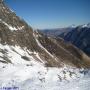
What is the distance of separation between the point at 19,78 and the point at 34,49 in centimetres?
7861

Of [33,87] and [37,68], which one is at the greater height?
[37,68]

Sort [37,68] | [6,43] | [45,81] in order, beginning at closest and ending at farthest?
[45,81] → [37,68] → [6,43]

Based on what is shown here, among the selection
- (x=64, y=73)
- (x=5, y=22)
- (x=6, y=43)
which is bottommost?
(x=64, y=73)

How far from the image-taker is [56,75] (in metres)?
21.4

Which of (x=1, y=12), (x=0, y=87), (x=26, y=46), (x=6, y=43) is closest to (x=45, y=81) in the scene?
(x=0, y=87)

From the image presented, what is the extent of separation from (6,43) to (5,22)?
18.0 metres

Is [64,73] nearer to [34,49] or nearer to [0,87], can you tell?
[0,87]

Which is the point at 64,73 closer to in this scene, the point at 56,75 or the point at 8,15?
the point at 56,75

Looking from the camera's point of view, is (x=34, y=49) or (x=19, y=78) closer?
(x=19, y=78)

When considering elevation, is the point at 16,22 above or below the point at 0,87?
above

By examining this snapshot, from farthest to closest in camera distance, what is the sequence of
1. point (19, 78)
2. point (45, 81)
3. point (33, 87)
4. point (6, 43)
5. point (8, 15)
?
point (8, 15), point (6, 43), point (19, 78), point (45, 81), point (33, 87)

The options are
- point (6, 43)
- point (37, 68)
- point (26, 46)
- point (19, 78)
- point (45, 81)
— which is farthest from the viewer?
point (26, 46)

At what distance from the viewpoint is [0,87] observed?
1755cm

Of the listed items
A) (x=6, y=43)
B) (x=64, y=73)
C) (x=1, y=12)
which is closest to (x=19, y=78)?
(x=64, y=73)
